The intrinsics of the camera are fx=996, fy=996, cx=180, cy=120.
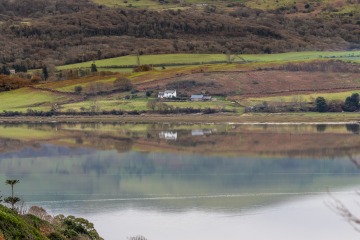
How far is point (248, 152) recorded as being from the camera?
44.0 metres

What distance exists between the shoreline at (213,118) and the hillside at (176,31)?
20752 mm

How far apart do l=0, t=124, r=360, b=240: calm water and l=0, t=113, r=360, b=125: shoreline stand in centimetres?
195

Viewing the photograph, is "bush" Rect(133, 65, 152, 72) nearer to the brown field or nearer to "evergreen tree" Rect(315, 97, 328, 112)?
the brown field

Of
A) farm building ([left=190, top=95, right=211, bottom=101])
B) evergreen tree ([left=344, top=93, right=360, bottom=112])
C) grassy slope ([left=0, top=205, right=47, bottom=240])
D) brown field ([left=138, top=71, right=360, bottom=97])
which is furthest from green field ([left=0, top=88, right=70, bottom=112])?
grassy slope ([left=0, top=205, right=47, bottom=240])

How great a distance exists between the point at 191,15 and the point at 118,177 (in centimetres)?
5915

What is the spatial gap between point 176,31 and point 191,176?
56.8 m

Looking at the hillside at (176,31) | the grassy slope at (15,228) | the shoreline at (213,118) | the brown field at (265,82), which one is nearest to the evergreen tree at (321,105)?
the shoreline at (213,118)

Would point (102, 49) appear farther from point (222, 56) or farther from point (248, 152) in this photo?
point (248, 152)

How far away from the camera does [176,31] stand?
92.4 metres

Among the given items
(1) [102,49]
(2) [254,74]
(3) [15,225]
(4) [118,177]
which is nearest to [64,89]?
(2) [254,74]

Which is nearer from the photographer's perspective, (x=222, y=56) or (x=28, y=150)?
(x=28, y=150)

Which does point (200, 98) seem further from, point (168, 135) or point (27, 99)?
point (168, 135)

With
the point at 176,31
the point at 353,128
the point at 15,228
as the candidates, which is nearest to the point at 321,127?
the point at 353,128

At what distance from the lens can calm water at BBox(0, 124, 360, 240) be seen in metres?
27.5
